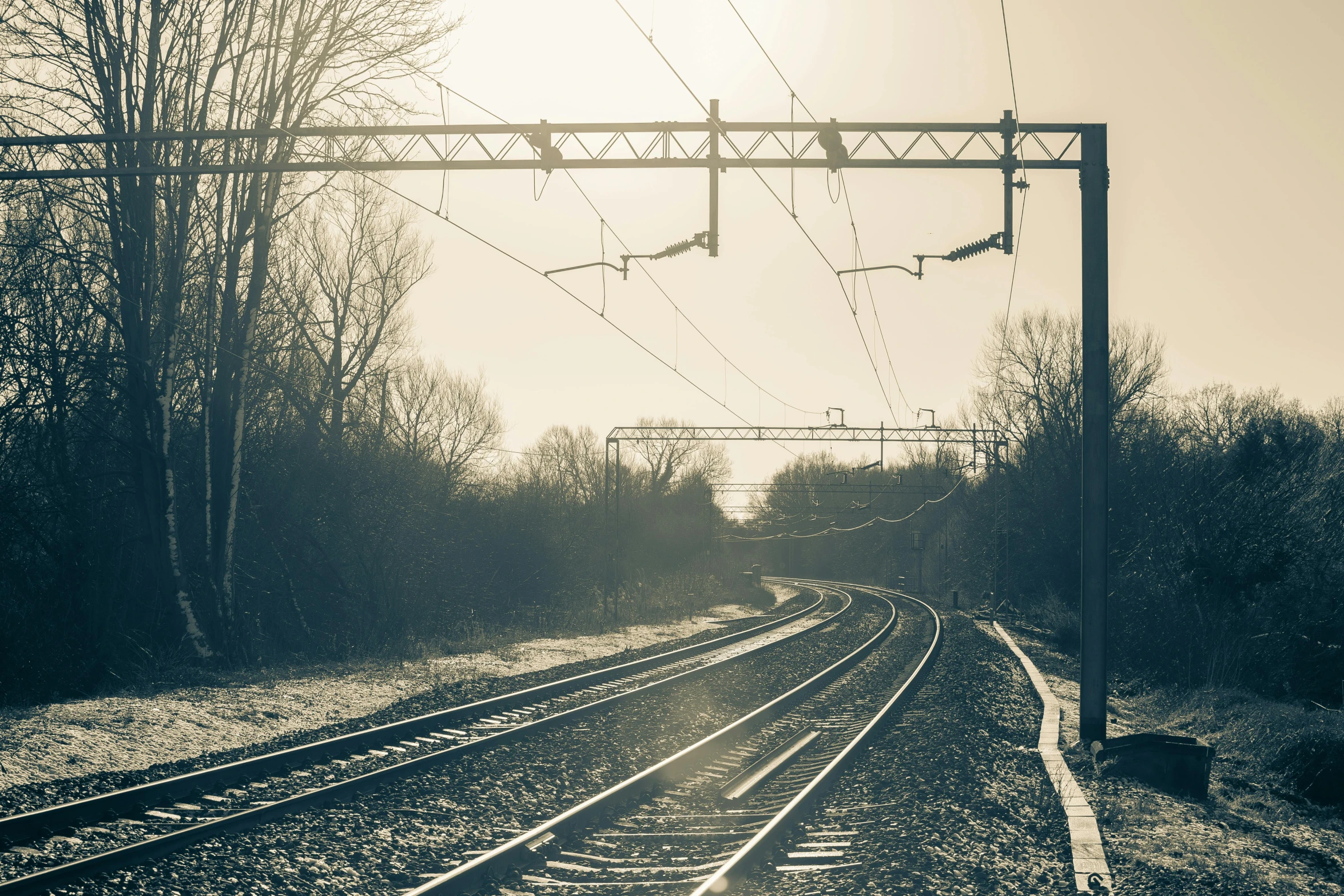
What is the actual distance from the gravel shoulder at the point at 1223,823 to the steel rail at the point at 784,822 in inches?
95.0

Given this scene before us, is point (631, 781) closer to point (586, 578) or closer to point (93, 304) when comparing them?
point (93, 304)

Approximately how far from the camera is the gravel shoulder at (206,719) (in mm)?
9031

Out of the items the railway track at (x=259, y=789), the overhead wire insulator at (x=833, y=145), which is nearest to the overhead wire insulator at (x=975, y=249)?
the overhead wire insulator at (x=833, y=145)

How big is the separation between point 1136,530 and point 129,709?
28.3 metres

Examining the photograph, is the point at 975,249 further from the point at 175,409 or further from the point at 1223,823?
the point at 175,409

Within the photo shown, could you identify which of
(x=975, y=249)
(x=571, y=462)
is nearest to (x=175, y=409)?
(x=975, y=249)

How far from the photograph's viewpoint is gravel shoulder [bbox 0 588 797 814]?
9.03 metres

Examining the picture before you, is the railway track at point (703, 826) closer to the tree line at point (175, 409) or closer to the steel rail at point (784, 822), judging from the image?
the steel rail at point (784, 822)

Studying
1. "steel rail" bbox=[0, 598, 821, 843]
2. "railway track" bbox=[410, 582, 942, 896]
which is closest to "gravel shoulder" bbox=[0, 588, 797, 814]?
"steel rail" bbox=[0, 598, 821, 843]

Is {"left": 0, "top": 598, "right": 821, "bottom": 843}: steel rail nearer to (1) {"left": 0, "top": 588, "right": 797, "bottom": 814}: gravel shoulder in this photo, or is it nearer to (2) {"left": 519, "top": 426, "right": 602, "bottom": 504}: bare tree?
(1) {"left": 0, "top": 588, "right": 797, "bottom": 814}: gravel shoulder

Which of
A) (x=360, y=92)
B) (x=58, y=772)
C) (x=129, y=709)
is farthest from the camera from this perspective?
(x=360, y=92)

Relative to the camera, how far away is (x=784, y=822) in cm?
784

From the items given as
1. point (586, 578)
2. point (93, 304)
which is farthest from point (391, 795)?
point (586, 578)

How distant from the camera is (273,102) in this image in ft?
65.5
